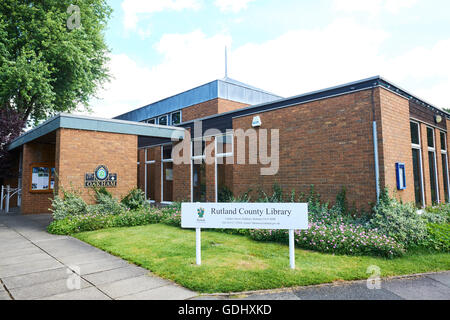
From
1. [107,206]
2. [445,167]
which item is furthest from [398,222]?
[107,206]

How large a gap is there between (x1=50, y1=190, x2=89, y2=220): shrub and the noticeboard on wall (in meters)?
5.06

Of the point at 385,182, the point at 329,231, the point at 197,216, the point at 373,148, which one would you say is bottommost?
the point at 329,231

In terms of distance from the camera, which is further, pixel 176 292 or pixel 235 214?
pixel 235 214

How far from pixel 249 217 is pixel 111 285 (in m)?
2.29

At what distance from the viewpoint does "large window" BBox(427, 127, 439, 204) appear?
1043cm

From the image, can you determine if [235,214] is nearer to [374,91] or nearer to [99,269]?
[99,269]

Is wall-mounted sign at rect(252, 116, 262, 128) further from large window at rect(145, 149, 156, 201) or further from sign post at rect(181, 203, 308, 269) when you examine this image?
large window at rect(145, 149, 156, 201)

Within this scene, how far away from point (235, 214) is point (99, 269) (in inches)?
95.1

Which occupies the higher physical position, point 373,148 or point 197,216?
point 373,148

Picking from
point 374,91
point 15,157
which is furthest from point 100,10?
point 374,91

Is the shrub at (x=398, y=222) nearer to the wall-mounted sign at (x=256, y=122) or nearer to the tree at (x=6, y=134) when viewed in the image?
the wall-mounted sign at (x=256, y=122)

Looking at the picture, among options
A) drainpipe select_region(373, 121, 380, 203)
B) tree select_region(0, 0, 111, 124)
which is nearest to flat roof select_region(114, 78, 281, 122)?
tree select_region(0, 0, 111, 124)

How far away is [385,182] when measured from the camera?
24.3ft

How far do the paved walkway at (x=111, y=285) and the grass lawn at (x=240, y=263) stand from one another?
169mm
